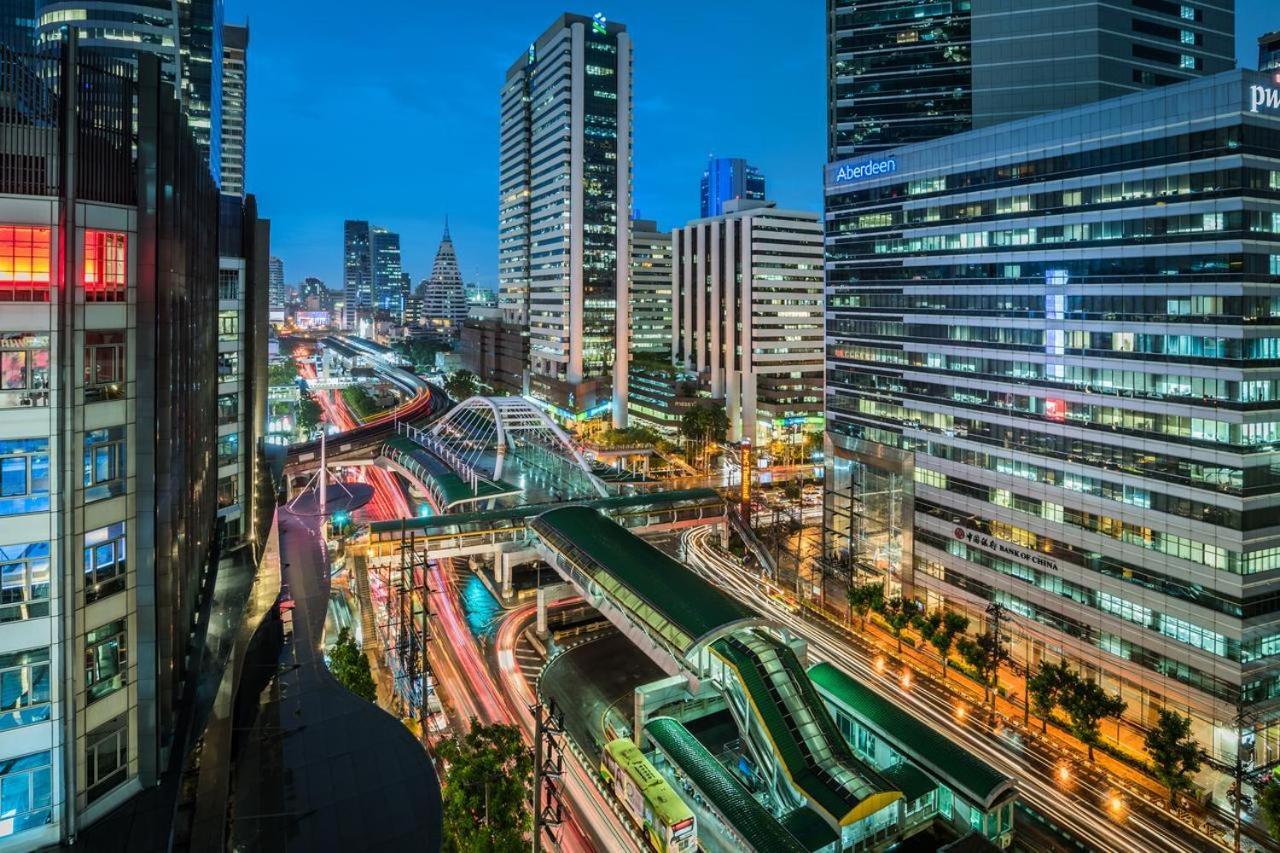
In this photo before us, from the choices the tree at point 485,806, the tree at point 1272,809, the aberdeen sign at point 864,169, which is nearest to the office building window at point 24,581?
the tree at point 485,806

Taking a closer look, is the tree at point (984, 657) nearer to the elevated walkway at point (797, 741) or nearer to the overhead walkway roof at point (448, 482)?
the elevated walkway at point (797, 741)

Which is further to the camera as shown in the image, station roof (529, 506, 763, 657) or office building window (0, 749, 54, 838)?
station roof (529, 506, 763, 657)

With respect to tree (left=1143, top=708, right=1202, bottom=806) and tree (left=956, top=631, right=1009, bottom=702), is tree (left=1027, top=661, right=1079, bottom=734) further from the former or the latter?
tree (left=1143, top=708, right=1202, bottom=806)

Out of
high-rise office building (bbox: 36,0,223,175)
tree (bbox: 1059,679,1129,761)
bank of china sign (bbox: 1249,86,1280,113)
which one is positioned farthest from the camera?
high-rise office building (bbox: 36,0,223,175)

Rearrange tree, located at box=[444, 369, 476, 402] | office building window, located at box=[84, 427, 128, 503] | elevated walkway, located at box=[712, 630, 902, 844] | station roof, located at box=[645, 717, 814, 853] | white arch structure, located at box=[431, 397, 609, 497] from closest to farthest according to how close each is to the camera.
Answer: office building window, located at box=[84, 427, 128, 503] < station roof, located at box=[645, 717, 814, 853] < elevated walkway, located at box=[712, 630, 902, 844] < white arch structure, located at box=[431, 397, 609, 497] < tree, located at box=[444, 369, 476, 402]

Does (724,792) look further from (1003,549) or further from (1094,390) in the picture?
(1094,390)

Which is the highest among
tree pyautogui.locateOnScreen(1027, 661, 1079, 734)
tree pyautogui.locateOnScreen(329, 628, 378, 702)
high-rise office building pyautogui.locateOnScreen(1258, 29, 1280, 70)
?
high-rise office building pyautogui.locateOnScreen(1258, 29, 1280, 70)

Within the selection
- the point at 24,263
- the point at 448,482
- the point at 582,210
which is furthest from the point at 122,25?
the point at 24,263

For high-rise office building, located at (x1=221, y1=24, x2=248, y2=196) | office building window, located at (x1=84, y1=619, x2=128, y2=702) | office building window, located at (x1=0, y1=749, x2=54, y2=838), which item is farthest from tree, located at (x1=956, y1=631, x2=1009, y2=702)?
high-rise office building, located at (x1=221, y1=24, x2=248, y2=196)
